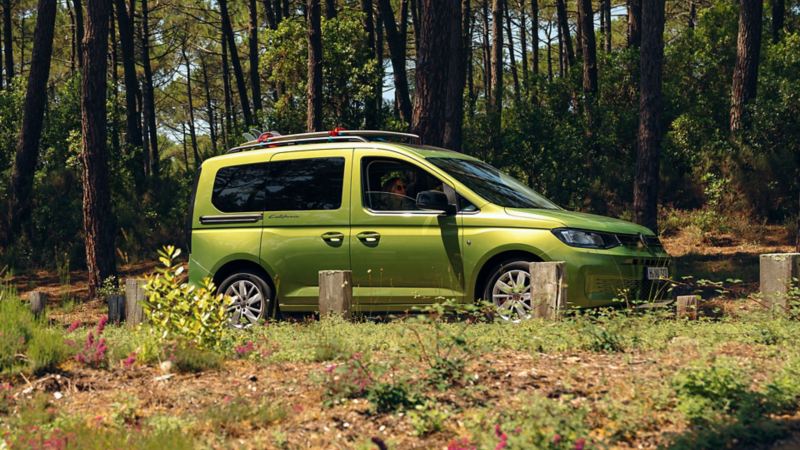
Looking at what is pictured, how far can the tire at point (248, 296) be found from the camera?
35.7 ft

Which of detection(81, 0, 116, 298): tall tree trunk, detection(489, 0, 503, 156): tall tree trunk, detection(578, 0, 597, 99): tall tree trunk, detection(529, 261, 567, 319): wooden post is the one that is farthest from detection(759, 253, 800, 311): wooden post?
detection(578, 0, 597, 99): tall tree trunk

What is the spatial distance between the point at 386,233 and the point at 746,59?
1481 centimetres

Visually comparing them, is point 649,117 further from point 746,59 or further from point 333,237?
point 333,237

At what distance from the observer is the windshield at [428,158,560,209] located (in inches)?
400

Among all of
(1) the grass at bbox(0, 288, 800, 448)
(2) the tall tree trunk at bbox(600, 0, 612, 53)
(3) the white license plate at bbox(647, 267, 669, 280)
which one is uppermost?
(2) the tall tree trunk at bbox(600, 0, 612, 53)

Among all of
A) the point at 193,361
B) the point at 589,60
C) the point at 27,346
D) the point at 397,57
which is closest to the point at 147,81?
the point at 397,57

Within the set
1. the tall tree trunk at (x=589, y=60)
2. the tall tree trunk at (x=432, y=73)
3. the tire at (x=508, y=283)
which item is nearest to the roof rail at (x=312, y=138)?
the tire at (x=508, y=283)

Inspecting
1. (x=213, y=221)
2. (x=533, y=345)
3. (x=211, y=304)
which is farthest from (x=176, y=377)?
(x=213, y=221)

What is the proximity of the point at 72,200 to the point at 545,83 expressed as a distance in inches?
487

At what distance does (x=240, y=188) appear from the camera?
1138 centimetres

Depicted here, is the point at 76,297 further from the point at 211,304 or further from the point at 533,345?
the point at 533,345

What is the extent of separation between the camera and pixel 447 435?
5633 millimetres

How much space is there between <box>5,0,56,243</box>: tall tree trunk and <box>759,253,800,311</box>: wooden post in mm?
19180

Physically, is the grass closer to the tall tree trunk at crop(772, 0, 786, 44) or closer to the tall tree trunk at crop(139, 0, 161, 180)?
the tall tree trunk at crop(772, 0, 786, 44)
